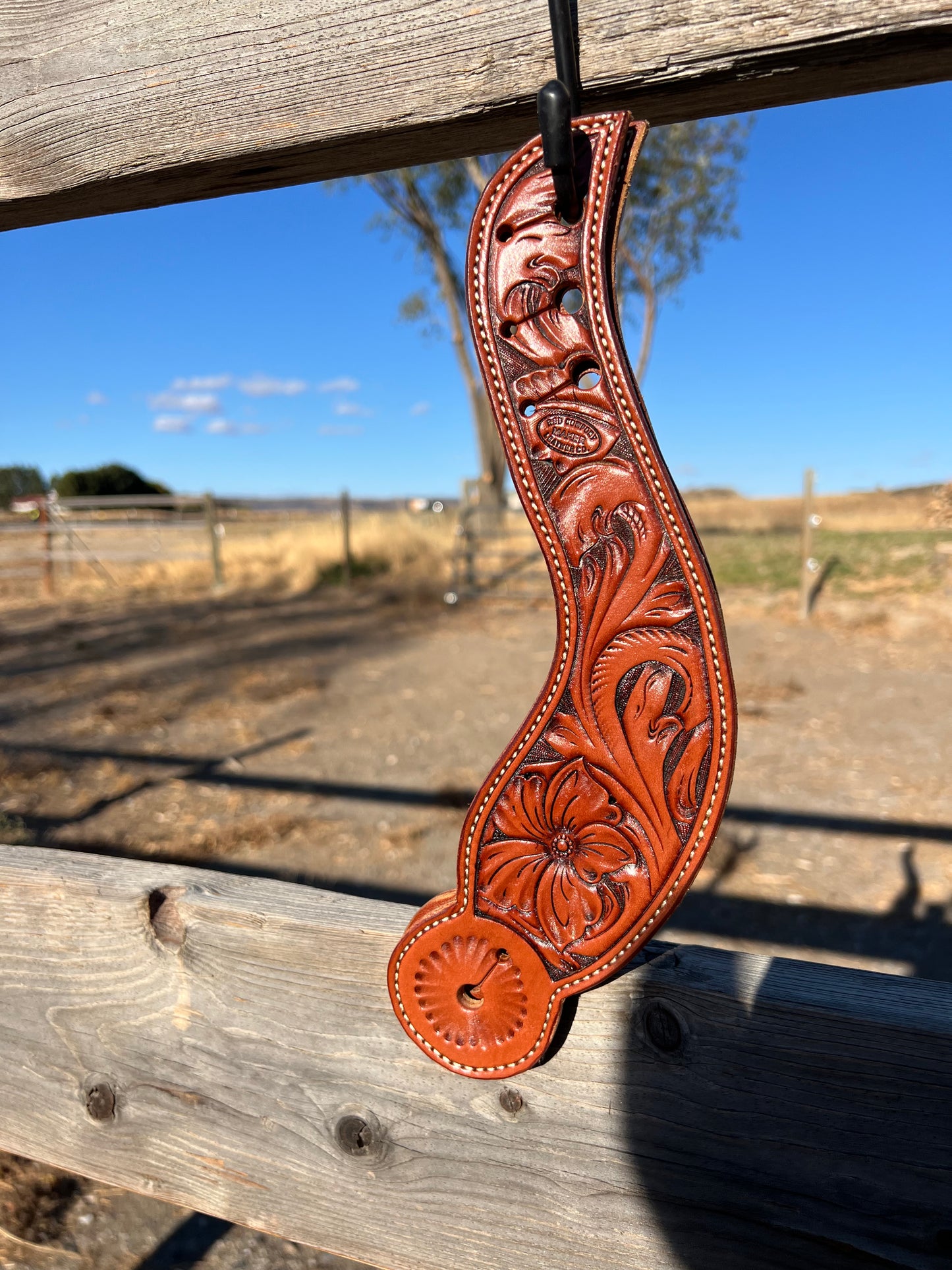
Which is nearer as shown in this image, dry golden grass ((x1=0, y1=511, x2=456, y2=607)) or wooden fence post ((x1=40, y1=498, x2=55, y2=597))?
wooden fence post ((x1=40, y1=498, x2=55, y2=597))

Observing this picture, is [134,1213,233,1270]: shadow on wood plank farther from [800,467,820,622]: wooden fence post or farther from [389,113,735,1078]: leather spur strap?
[800,467,820,622]: wooden fence post

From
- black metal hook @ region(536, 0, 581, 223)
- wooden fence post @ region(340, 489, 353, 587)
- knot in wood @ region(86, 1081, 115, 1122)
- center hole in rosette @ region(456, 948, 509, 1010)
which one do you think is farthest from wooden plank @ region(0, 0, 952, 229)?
wooden fence post @ region(340, 489, 353, 587)

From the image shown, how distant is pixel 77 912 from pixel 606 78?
1.07 meters

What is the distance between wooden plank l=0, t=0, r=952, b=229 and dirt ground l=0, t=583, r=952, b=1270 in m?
2.19

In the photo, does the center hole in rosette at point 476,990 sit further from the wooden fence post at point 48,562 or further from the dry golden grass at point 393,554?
the wooden fence post at point 48,562

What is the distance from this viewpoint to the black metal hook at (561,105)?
603 mm

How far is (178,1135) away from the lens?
3.14 ft

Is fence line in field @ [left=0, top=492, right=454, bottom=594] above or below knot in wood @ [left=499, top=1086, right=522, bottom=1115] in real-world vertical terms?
above

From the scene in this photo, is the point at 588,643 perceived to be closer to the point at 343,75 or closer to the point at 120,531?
the point at 343,75

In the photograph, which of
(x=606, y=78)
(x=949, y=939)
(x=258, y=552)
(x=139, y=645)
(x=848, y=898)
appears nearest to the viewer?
(x=606, y=78)

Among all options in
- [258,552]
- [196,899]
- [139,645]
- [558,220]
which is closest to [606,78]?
[558,220]

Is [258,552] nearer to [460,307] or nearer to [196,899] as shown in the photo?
[460,307]

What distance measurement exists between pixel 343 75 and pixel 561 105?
24cm

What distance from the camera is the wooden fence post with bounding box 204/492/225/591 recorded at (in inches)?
462
